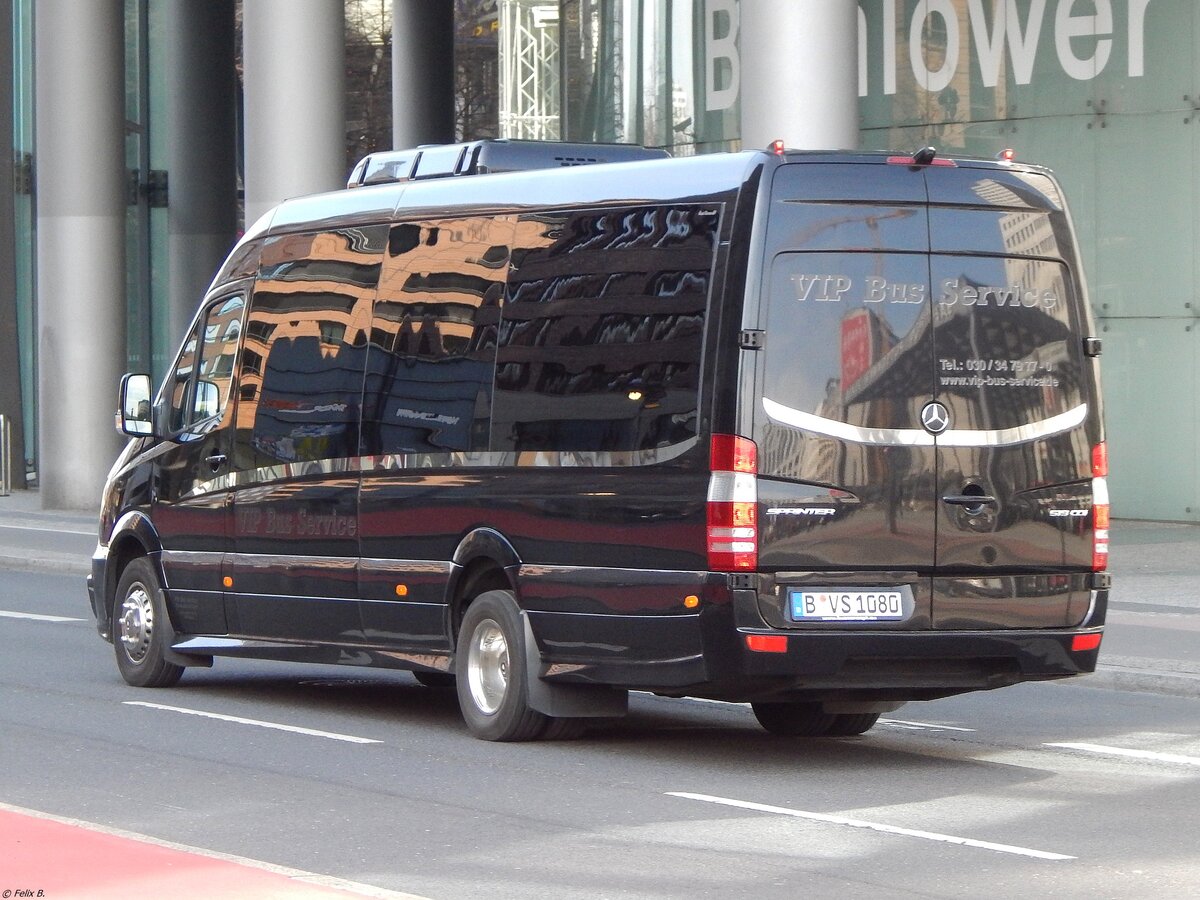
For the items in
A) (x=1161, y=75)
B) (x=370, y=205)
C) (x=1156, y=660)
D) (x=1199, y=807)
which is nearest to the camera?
(x=1199, y=807)

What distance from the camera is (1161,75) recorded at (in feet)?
81.0

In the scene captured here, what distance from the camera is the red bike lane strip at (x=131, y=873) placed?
6.43 m

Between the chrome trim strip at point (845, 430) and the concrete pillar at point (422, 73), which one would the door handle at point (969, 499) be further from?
the concrete pillar at point (422, 73)

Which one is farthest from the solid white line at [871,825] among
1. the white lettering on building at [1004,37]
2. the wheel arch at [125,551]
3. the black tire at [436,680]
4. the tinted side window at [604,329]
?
the white lettering on building at [1004,37]

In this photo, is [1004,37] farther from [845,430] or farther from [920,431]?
[845,430]

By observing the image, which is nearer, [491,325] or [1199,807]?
[1199,807]

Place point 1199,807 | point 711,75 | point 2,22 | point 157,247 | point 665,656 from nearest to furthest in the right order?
1. point 1199,807
2. point 665,656
3. point 711,75
4. point 2,22
5. point 157,247

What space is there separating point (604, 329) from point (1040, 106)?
17.1 m

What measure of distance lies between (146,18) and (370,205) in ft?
101

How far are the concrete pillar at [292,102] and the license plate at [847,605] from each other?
1711cm

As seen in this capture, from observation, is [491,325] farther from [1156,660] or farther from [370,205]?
[1156,660]

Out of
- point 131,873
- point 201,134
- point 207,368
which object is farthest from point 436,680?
point 201,134

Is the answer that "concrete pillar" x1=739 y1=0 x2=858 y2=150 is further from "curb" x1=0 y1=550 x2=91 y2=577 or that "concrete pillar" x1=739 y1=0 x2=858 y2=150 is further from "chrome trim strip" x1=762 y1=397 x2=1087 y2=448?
"chrome trim strip" x1=762 y1=397 x2=1087 y2=448

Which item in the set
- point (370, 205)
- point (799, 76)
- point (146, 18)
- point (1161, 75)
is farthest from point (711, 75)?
point (370, 205)
